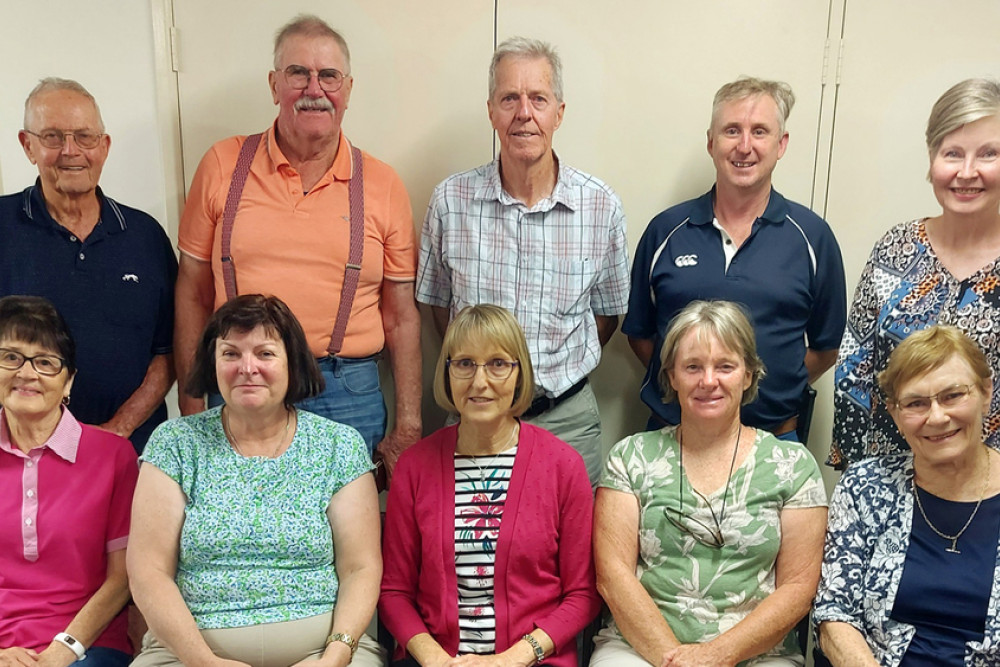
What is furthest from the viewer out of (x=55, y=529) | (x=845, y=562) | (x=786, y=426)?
(x=786, y=426)

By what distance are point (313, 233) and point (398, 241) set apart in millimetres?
258

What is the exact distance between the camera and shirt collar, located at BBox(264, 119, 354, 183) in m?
2.35

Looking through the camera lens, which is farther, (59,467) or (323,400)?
(323,400)

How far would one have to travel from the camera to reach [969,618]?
5.68 feet

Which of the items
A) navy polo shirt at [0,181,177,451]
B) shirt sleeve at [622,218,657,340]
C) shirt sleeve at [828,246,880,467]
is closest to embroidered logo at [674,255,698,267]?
shirt sleeve at [622,218,657,340]

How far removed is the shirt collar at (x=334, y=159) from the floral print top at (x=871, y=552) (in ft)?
5.19

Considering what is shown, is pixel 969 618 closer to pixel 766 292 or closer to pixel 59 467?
pixel 766 292

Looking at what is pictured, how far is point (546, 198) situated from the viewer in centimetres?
239

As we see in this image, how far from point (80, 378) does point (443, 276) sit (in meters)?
Result: 1.08

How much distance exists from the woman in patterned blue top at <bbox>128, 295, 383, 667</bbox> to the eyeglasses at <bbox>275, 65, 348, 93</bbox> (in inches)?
27.3

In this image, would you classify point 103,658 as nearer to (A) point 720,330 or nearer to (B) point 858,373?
(A) point 720,330

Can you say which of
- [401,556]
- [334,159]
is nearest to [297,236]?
[334,159]

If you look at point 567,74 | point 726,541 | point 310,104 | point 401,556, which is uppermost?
point 567,74

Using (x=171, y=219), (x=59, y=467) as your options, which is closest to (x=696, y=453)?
(x=59, y=467)
